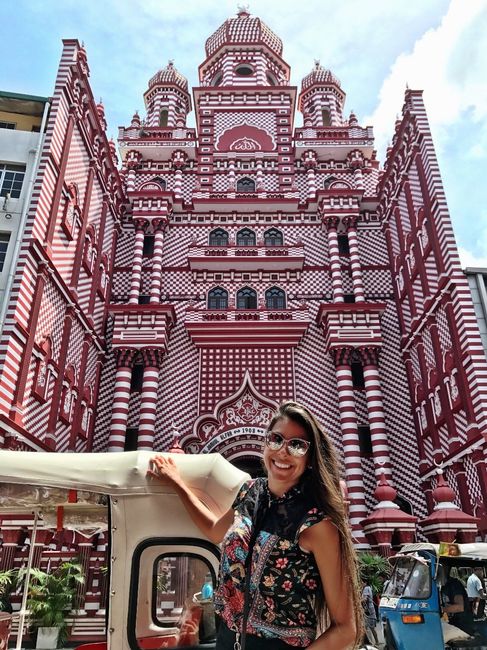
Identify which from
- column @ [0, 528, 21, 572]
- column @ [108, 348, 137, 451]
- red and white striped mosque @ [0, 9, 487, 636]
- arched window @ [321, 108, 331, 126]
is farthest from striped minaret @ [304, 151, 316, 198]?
column @ [0, 528, 21, 572]

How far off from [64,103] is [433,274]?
569 inches

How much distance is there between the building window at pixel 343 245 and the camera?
23.0 meters

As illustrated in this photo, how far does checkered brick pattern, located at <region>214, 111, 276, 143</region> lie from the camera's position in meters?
26.4

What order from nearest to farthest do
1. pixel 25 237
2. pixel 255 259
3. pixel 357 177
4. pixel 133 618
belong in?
pixel 133 618, pixel 25 237, pixel 255 259, pixel 357 177

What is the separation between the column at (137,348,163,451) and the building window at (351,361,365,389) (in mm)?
7739

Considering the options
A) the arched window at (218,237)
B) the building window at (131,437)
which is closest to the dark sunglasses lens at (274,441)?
the building window at (131,437)

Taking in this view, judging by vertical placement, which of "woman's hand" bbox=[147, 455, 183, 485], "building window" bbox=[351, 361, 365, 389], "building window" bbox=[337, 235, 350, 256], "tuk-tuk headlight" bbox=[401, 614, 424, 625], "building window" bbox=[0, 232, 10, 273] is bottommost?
"tuk-tuk headlight" bbox=[401, 614, 424, 625]

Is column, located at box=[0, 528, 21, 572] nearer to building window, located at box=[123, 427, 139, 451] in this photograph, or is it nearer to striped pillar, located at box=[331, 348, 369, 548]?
building window, located at box=[123, 427, 139, 451]

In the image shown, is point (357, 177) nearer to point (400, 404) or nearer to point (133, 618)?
point (400, 404)

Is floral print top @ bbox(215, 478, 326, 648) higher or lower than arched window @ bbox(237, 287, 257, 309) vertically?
lower

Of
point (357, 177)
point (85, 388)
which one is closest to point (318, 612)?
point (85, 388)

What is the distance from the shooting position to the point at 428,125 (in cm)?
2009

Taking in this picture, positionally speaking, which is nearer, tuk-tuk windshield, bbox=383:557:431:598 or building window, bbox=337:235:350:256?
tuk-tuk windshield, bbox=383:557:431:598

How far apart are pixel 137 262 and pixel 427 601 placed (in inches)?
705
